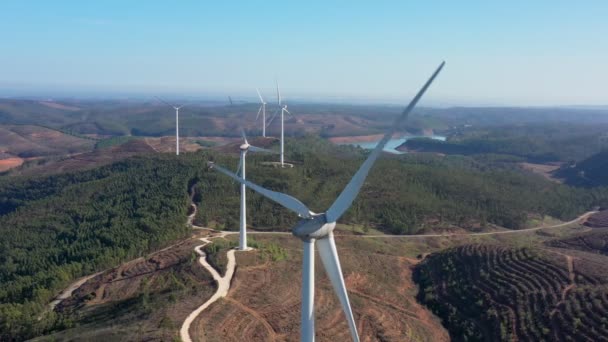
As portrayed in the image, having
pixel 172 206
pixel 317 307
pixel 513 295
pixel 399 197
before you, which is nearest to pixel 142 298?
pixel 317 307

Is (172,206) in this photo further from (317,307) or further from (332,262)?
(332,262)

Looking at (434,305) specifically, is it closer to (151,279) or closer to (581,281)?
(581,281)

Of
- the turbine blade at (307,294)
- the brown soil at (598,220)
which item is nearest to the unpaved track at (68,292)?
the turbine blade at (307,294)

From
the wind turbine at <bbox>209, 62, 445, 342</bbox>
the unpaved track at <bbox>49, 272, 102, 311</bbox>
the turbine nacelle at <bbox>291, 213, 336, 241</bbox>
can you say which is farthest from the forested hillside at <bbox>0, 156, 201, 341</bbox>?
the turbine nacelle at <bbox>291, 213, 336, 241</bbox>

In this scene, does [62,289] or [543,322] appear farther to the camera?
[62,289]

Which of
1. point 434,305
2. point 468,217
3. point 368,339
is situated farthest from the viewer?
point 468,217

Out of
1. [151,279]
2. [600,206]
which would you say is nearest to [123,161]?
[151,279]

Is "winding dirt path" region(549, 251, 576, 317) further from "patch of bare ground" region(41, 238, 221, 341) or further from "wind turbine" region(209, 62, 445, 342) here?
"patch of bare ground" region(41, 238, 221, 341)
